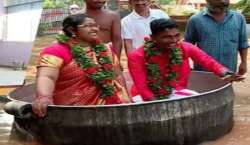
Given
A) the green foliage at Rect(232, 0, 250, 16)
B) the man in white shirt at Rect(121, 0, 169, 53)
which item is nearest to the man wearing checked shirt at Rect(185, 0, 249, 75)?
the man in white shirt at Rect(121, 0, 169, 53)

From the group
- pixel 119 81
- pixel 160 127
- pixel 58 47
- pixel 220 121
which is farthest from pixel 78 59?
pixel 220 121

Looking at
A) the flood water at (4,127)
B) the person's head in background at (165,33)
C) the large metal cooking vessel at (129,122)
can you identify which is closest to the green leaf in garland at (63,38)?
the large metal cooking vessel at (129,122)

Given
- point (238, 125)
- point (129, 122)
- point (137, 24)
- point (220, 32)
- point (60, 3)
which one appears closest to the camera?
point (129, 122)

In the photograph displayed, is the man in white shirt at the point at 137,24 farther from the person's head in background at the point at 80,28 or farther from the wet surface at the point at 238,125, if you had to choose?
the person's head in background at the point at 80,28

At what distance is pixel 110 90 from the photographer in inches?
194

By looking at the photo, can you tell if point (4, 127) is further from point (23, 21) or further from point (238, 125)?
point (238, 125)

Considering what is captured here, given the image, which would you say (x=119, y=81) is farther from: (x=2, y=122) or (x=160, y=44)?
(x=2, y=122)

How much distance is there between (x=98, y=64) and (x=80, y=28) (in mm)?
342

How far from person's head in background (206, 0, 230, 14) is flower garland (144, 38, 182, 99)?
0.90 metres

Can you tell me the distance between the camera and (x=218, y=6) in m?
5.93

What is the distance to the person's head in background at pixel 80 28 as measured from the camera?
15.7 ft

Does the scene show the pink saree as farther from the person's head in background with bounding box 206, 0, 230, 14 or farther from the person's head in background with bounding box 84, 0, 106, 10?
the person's head in background with bounding box 206, 0, 230, 14

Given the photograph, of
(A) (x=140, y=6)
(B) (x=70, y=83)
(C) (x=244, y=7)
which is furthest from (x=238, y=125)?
(C) (x=244, y=7)

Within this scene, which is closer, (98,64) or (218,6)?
(98,64)
